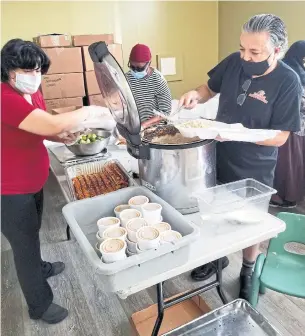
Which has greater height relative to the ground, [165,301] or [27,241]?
[27,241]

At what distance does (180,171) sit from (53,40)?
2623mm

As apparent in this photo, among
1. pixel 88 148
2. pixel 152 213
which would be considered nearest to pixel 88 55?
pixel 88 148

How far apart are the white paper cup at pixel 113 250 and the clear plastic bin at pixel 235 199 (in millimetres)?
315

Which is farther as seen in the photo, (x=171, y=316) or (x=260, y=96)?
(x=171, y=316)

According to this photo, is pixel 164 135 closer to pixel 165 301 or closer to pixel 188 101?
pixel 188 101

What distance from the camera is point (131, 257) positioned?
0.78 metres

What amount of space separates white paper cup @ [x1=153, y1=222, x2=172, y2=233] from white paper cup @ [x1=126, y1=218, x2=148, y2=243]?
0.03 metres

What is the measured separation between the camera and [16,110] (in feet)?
3.55

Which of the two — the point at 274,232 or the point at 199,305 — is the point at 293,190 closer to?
the point at 199,305

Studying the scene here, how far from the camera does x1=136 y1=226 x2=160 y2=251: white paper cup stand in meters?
0.83

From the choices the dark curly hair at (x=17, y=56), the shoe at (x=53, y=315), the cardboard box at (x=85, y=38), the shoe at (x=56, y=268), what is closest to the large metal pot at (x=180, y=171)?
the dark curly hair at (x=17, y=56)

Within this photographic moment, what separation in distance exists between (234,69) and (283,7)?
2.04m

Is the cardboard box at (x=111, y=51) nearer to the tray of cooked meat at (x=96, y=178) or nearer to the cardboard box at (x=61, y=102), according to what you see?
the cardboard box at (x=61, y=102)

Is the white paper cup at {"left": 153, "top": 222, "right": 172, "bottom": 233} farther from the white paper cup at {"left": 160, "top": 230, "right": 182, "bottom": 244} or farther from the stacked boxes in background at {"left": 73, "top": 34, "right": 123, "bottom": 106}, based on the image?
the stacked boxes in background at {"left": 73, "top": 34, "right": 123, "bottom": 106}
